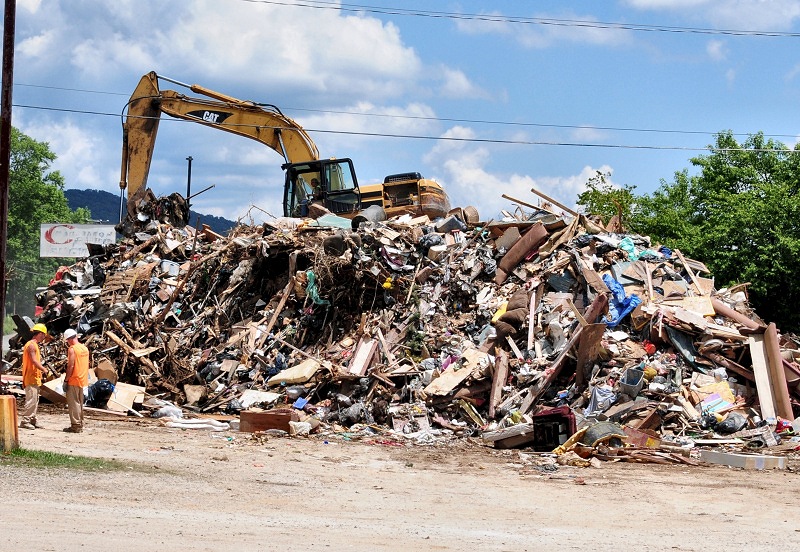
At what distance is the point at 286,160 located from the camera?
2328 centimetres

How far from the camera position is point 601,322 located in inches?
620

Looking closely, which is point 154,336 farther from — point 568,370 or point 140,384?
point 568,370

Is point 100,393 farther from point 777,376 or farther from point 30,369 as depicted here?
point 777,376

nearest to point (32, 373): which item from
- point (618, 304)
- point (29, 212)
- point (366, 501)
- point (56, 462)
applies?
point (56, 462)

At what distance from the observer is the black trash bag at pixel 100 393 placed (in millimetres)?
15922

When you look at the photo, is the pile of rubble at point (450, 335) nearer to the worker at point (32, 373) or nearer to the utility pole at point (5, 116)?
the worker at point (32, 373)

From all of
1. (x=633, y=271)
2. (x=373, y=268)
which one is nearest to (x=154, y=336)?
(x=373, y=268)

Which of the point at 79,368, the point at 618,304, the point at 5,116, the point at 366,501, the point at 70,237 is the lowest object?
the point at 366,501

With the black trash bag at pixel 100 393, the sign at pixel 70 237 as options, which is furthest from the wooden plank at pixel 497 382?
the sign at pixel 70 237

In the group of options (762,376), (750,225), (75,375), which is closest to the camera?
(75,375)

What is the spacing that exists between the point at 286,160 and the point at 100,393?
909 cm

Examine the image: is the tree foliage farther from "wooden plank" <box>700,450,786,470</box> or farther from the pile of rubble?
"wooden plank" <box>700,450,786,470</box>

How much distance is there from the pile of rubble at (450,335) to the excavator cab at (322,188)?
5.82ft

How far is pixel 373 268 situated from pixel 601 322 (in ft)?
14.2
